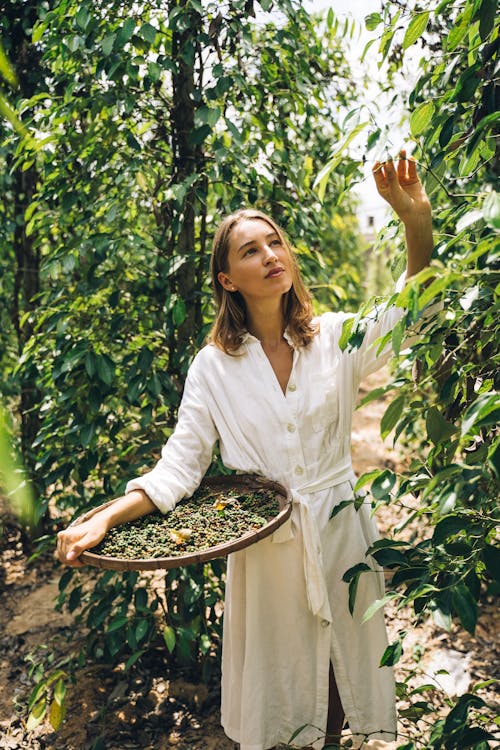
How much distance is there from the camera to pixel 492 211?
74 cm

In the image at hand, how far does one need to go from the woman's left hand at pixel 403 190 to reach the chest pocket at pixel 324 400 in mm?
457

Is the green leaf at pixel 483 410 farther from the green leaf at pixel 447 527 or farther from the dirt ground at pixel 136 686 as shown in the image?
the dirt ground at pixel 136 686

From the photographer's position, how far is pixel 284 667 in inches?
63.6

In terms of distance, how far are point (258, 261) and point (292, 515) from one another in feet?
2.04

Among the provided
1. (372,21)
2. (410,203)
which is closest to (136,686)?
(410,203)

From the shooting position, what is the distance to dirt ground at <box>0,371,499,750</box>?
2.23 m

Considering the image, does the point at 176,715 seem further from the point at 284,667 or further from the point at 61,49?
the point at 61,49

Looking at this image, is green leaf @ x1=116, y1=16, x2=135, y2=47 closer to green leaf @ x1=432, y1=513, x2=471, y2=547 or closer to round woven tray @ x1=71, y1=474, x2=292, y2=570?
round woven tray @ x1=71, y1=474, x2=292, y2=570

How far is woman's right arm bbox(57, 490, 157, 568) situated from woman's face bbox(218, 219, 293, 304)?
57 centimetres

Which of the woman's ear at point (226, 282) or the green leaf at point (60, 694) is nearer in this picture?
the woman's ear at point (226, 282)

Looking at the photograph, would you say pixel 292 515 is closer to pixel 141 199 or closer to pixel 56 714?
pixel 56 714

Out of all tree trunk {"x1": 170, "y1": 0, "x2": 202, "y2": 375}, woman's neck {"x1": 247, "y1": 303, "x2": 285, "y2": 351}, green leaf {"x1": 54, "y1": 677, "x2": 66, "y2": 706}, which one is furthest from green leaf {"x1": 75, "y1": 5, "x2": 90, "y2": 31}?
green leaf {"x1": 54, "y1": 677, "x2": 66, "y2": 706}

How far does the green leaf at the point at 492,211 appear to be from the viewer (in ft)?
2.38

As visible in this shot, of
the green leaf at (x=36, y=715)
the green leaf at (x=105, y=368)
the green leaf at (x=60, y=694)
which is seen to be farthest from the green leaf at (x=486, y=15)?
the green leaf at (x=36, y=715)
